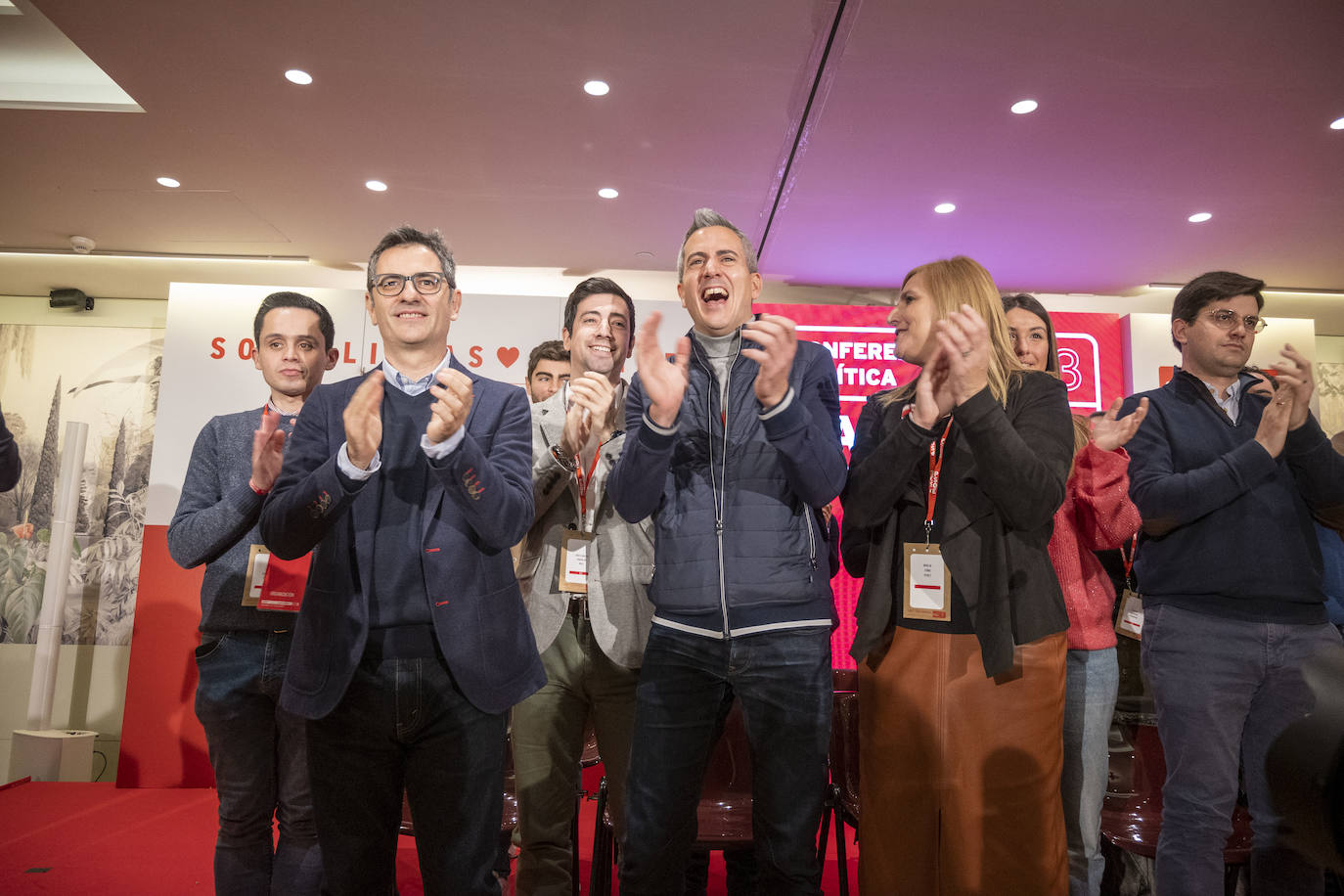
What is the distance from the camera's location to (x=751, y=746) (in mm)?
1918

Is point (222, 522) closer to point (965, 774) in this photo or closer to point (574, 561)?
point (574, 561)

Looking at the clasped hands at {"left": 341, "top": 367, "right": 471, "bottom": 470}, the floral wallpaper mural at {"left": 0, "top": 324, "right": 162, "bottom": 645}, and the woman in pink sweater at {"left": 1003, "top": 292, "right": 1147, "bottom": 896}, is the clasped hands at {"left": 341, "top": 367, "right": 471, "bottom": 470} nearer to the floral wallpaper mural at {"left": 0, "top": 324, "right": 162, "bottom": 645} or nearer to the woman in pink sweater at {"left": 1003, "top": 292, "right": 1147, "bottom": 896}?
the woman in pink sweater at {"left": 1003, "top": 292, "right": 1147, "bottom": 896}

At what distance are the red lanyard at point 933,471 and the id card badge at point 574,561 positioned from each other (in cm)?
98

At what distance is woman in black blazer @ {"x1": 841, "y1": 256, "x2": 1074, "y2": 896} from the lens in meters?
1.85

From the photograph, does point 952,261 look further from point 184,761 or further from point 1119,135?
point 184,761


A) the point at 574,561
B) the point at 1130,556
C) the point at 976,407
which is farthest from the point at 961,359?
the point at 1130,556

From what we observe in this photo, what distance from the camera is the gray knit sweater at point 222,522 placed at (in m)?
2.33

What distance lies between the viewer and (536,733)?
2.48 m

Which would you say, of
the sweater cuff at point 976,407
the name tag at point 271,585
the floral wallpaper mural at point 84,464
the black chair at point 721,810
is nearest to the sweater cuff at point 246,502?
the name tag at point 271,585

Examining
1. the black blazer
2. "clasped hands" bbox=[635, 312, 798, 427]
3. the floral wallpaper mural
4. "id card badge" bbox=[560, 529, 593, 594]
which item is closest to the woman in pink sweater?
the black blazer

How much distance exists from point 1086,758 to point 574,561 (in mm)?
1660

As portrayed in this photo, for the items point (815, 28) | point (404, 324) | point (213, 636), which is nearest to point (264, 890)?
point (213, 636)

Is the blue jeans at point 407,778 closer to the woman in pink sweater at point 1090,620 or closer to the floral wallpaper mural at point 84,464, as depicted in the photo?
the woman in pink sweater at point 1090,620

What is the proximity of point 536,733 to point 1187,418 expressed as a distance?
229 centimetres
